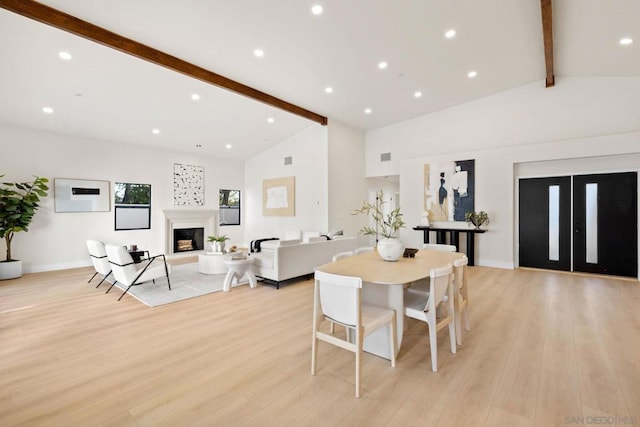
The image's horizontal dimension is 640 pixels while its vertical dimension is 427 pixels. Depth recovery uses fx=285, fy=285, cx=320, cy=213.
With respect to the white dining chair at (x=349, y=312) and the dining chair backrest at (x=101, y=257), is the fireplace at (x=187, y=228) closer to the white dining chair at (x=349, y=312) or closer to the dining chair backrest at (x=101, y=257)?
the dining chair backrest at (x=101, y=257)

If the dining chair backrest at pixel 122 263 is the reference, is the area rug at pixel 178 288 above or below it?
below

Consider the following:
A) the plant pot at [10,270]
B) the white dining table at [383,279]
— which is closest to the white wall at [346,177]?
the white dining table at [383,279]

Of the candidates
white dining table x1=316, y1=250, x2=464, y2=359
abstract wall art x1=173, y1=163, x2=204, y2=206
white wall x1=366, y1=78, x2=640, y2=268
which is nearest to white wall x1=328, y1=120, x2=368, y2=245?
white wall x1=366, y1=78, x2=640, y2=268

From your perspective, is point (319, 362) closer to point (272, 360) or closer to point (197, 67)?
point (272, 360)

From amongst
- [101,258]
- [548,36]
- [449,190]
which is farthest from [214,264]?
[548,36]

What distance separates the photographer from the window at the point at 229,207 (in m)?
9.62

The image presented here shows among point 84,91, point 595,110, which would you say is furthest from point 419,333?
point 84,91

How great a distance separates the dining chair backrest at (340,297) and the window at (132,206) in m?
7.21

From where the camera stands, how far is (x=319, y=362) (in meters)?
2.51

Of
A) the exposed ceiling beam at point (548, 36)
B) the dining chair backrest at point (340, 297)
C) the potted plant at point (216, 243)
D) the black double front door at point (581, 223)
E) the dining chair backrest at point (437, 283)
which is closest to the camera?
the dining chair backrest at point (340, 297)

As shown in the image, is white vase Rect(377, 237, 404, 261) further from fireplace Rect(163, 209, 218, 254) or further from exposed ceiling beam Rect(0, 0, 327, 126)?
fireplace Rect(163, 209, 218, 254)

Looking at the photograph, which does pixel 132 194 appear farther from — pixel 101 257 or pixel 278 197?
pixel 278 197

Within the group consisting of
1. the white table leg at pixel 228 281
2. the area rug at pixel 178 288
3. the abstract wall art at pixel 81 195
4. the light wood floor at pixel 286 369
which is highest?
the abstract wall art at pixel 81 195

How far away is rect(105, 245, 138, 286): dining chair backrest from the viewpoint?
422 centimetres
